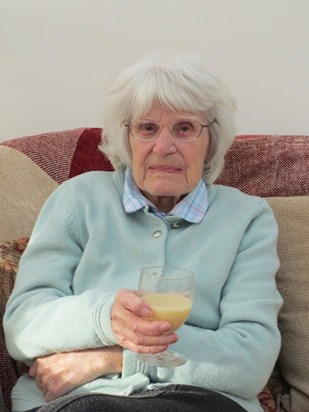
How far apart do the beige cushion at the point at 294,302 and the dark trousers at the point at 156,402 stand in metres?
0.39

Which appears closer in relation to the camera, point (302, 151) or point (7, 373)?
point (7, 373)

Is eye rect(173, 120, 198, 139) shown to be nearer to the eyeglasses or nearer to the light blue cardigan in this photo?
the eyeglasses

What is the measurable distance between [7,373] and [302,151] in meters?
1.02

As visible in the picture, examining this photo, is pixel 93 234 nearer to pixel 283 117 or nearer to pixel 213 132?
pixel 213 132

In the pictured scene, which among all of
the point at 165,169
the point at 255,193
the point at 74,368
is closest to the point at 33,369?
the point at 74,368

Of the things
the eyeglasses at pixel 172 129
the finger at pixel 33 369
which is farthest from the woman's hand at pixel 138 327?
the eyeglasses at pixel 172 129

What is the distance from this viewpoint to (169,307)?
120 centimetres

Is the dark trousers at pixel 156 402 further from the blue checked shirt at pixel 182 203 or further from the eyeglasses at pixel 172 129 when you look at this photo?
the eyeglasses at pixel 172 129

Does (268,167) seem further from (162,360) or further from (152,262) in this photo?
(162,360)

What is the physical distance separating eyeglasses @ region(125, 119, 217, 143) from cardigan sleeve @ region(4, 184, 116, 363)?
23 centimetres

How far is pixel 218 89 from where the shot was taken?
168 cm

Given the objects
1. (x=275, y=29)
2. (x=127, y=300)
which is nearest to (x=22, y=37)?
(x=275, y=29)

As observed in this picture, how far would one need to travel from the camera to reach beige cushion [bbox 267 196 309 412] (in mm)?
1692

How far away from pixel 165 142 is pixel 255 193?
429 millimetres
